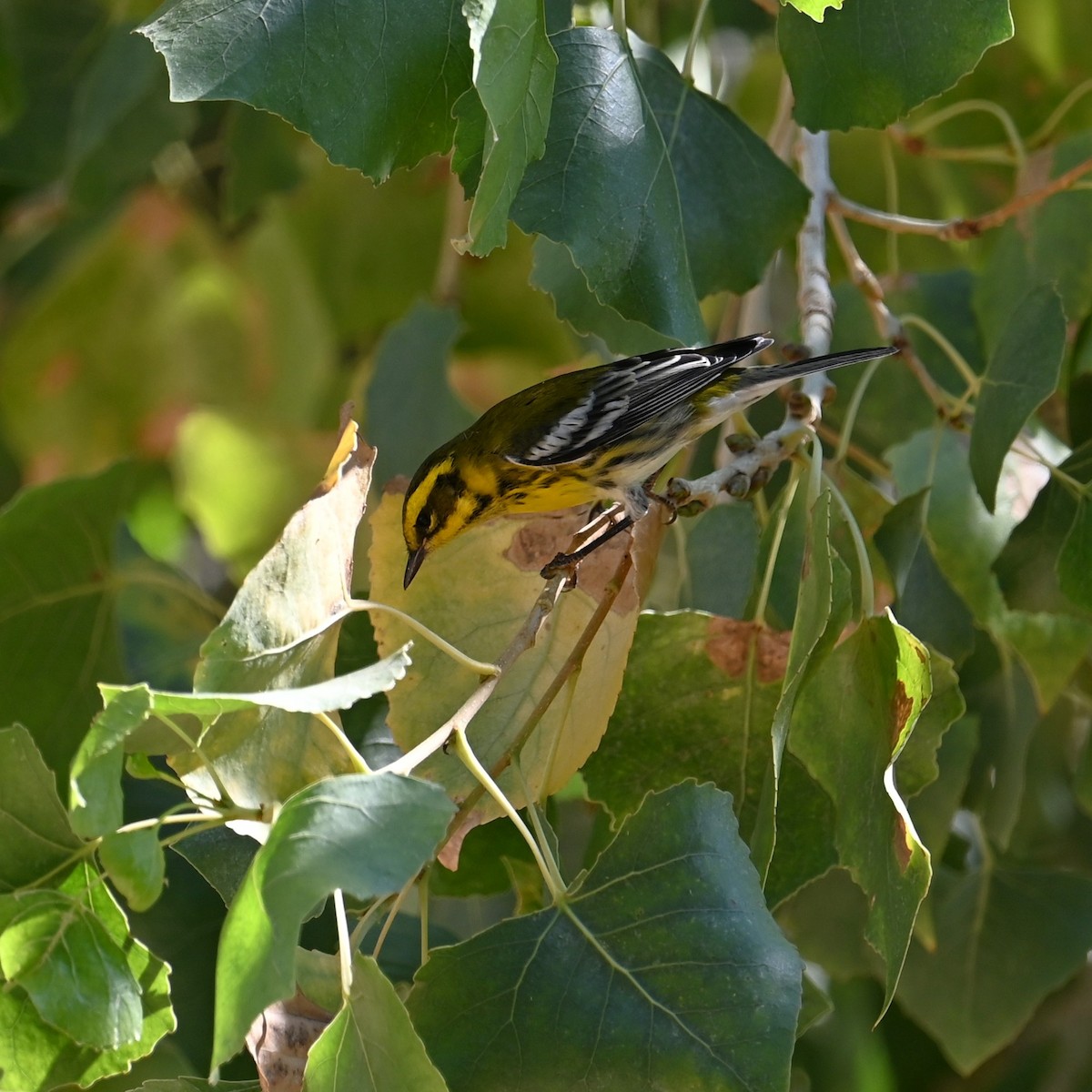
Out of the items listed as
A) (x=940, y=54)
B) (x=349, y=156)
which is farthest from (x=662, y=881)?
(x=940, y=54)

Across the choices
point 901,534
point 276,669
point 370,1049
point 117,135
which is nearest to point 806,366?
point 901,534

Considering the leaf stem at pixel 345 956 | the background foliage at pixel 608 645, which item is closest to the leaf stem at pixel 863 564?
the background foliage at pixel 608 645

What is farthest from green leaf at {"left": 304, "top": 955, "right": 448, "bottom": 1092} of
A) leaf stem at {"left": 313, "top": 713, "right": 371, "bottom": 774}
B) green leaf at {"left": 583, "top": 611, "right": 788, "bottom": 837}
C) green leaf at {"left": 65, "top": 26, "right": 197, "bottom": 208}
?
green leaf at {"left": 65, "top": 26, "right": 197, "bottom": 208}

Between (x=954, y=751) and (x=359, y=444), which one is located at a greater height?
(x=359, y=444)

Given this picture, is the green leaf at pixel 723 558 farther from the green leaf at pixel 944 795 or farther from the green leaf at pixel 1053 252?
the green leaf at pixel 1053 252

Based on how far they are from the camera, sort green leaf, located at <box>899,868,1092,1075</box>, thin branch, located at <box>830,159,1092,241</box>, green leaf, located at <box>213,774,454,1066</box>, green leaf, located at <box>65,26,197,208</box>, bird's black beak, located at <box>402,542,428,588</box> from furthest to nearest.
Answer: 1. green leaf, located at <box>65,26,197,208</box>
2. green leaf, located at <box>899,868,1092,1075</box>
3. thin branch, located at <box>830,159,1092,241</box>
4. bird's black beak, located at <box>402,542,428,588</box>
5. green leaf, located at <box>213,774,454,1066</box>

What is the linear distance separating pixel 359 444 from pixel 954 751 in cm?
63

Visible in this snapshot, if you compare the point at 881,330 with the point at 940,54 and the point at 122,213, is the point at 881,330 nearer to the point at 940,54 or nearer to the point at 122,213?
the point at 940,54

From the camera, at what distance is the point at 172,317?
232 cm

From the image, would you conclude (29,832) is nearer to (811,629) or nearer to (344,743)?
(344,743)

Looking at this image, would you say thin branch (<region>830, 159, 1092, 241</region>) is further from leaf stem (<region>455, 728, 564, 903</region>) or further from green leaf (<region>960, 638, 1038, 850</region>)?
leaf stem (<region>455, 728, 564, 903</region>)

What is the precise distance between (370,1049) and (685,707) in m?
0.40

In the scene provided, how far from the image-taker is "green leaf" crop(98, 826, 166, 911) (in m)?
0.64

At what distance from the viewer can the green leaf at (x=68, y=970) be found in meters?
0.66
